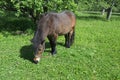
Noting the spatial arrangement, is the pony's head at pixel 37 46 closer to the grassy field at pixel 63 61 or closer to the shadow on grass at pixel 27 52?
the grassy field at pixel 63 61

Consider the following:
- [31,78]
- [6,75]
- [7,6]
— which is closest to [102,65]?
[31,78]

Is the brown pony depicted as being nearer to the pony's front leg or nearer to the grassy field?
the pony's front leg

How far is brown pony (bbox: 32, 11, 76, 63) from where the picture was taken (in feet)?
27.4

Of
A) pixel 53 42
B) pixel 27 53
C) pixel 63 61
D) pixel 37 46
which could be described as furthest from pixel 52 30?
pixel 27 53

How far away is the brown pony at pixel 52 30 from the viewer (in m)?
8.36

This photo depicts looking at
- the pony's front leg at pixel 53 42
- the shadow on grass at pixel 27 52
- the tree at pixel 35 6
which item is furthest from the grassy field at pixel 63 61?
the tree at pixel 35 6

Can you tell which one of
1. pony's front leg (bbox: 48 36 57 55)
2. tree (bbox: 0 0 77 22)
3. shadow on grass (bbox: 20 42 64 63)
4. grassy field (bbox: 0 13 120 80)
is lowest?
grassy field (bbox: 0 13 120 80)

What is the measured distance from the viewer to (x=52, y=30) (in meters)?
9.09

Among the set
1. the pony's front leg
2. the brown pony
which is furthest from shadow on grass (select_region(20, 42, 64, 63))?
the brown pony

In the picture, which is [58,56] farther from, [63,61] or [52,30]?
[52,30]

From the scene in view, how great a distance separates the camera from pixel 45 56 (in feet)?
31.1

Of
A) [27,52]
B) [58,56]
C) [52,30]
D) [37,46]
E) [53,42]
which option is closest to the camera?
[37,46]

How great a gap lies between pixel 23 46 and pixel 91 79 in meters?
4.14

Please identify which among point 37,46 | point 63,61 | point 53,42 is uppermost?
point 37,46
